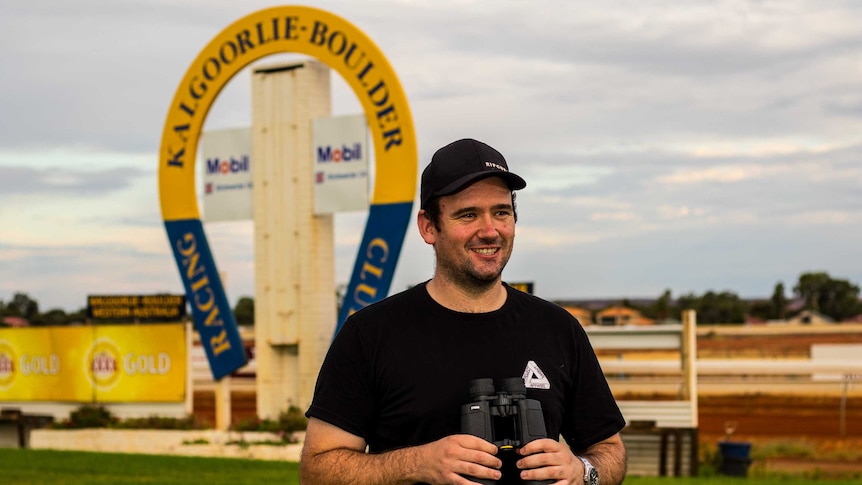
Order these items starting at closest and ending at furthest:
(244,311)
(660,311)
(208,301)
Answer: (208,301)
(244,311)
(660,311)

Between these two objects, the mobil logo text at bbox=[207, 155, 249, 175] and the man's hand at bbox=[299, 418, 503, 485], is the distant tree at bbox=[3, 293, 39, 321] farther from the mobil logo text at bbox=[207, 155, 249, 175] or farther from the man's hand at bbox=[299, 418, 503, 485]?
the man's hand at bbox=[299, 418, 503, 485]

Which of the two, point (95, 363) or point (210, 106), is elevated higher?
point (210, 106)

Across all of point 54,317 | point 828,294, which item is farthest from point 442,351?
point 828,294

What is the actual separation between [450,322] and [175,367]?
20.4 meters

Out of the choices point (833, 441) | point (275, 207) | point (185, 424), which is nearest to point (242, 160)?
point (275, 207)

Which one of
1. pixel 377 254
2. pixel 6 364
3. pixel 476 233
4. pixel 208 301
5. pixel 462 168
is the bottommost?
pixel 6 364

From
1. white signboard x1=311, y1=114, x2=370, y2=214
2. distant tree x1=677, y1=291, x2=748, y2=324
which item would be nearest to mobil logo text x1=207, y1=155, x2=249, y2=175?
white signboard x1=311, y1=114, x2=370, y2=214

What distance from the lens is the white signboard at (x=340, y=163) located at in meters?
19.6

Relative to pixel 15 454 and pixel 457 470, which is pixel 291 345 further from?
pixel 457 470

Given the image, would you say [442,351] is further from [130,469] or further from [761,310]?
[761,310]

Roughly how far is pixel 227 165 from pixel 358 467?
60.3 feet

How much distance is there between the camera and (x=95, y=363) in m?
24.2

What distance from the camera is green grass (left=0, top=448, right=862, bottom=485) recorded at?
1451 centimetres

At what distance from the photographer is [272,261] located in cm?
2062
